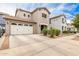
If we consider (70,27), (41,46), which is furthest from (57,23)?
(41,46)

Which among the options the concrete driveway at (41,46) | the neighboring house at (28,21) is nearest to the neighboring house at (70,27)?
the concrete driveway at (41,46)

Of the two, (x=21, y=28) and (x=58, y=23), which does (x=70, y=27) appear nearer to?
(x=58, y=23)

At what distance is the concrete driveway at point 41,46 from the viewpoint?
3605 millimetres

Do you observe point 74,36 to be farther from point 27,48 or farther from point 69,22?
point 27,48

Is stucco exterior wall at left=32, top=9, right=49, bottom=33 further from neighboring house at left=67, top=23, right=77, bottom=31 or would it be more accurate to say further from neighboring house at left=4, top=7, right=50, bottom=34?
neighboring house at left=67, top=23, right=77, bottom=31

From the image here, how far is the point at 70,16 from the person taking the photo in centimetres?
392

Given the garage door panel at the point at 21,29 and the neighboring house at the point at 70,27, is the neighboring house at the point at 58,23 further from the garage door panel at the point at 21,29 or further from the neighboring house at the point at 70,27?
the garage door panel at the point at 21,29

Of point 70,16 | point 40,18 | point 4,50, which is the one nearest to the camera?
point 4,50

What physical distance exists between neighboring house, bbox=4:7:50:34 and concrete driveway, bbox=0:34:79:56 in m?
0.22

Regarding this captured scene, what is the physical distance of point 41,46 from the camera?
381 cm

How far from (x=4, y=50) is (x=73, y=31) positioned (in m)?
2.07

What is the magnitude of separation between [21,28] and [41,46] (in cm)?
85

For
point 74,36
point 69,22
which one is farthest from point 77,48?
point 69,22

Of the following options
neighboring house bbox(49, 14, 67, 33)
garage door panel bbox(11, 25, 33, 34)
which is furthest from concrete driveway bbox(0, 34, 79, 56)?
neighboring house bbox(49, 14, 67, 33)
